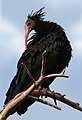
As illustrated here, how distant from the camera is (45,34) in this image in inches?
468

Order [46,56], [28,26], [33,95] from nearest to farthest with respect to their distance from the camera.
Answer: [33,95] < [46,56] < [28,26]

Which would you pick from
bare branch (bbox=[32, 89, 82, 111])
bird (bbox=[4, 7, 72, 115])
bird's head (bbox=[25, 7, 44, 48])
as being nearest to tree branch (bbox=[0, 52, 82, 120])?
bare branch (bbox=[32, 89, 82, 111])

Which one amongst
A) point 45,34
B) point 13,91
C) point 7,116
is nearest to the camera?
point 7,116

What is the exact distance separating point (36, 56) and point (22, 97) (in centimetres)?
392

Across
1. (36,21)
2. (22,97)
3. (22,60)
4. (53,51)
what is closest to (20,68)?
(22,60)

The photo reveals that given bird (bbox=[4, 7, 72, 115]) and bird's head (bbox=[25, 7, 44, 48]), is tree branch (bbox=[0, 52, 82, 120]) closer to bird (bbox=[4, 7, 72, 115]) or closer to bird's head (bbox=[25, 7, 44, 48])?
bird (bbox=[4, 7, 72, 115])

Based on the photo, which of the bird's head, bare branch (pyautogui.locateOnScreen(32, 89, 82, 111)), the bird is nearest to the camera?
bare branch (pyautogui.locateOnScreen(32, 89, 82, 111))

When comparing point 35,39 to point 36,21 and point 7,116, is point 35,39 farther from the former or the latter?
point 7,116

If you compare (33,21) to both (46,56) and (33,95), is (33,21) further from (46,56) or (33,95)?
(33,95)

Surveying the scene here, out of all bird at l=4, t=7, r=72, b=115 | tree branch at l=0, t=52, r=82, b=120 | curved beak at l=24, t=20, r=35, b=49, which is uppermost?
curved beak at l=24, t=20, r=35, b=49

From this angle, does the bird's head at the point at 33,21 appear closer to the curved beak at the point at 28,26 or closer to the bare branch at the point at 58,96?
the curved beak at the point at 28,26

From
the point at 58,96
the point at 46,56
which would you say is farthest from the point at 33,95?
the point at 46,56

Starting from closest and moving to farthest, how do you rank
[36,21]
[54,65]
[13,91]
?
1. [13,91]
2. [54,65]
3. [36,21]

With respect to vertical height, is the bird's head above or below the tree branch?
above
